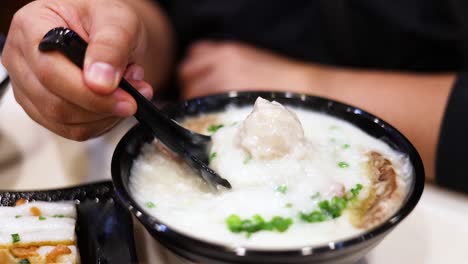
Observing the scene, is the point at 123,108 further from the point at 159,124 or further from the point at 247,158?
the point at 247,158

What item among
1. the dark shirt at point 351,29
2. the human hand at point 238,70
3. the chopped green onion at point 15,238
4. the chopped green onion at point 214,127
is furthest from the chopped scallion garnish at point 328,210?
the human hand at point 238,70

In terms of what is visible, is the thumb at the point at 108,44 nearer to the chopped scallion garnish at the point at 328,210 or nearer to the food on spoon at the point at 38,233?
the food on spoon at the point at 38,233

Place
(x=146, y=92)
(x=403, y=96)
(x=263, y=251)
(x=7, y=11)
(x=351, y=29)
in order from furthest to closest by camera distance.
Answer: (x=351, y=29)
(x=403, y=96)
(x=7, y=11)
(x=146, y=92)
(x=263, y=251)

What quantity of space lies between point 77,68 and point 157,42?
1.24 m

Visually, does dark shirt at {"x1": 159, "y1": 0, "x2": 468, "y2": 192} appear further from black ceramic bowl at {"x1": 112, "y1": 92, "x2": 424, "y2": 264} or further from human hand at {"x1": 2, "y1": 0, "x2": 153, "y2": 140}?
human hand at {"x1": 2, "y1": 0, "x2": 153, "y2": 140}

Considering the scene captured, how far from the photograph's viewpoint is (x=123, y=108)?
3.06 ft

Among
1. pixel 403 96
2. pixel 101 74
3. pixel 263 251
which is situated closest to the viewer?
pixel 263 251

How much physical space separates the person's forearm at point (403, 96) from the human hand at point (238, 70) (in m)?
0.10

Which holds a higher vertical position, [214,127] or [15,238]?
[214,127]

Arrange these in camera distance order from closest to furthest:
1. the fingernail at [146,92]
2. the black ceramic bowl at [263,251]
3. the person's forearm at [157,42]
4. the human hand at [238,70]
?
the black ceramic bowl at [263,251] < the fingernail at [146,92] < the human hand at [238,70] < the person's forearm at [157,42]

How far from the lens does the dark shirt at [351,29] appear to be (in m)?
1.74

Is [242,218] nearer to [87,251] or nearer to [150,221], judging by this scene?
[150,221]

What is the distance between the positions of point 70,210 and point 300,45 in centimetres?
118

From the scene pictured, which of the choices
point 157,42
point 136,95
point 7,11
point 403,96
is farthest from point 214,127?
point 157,42
